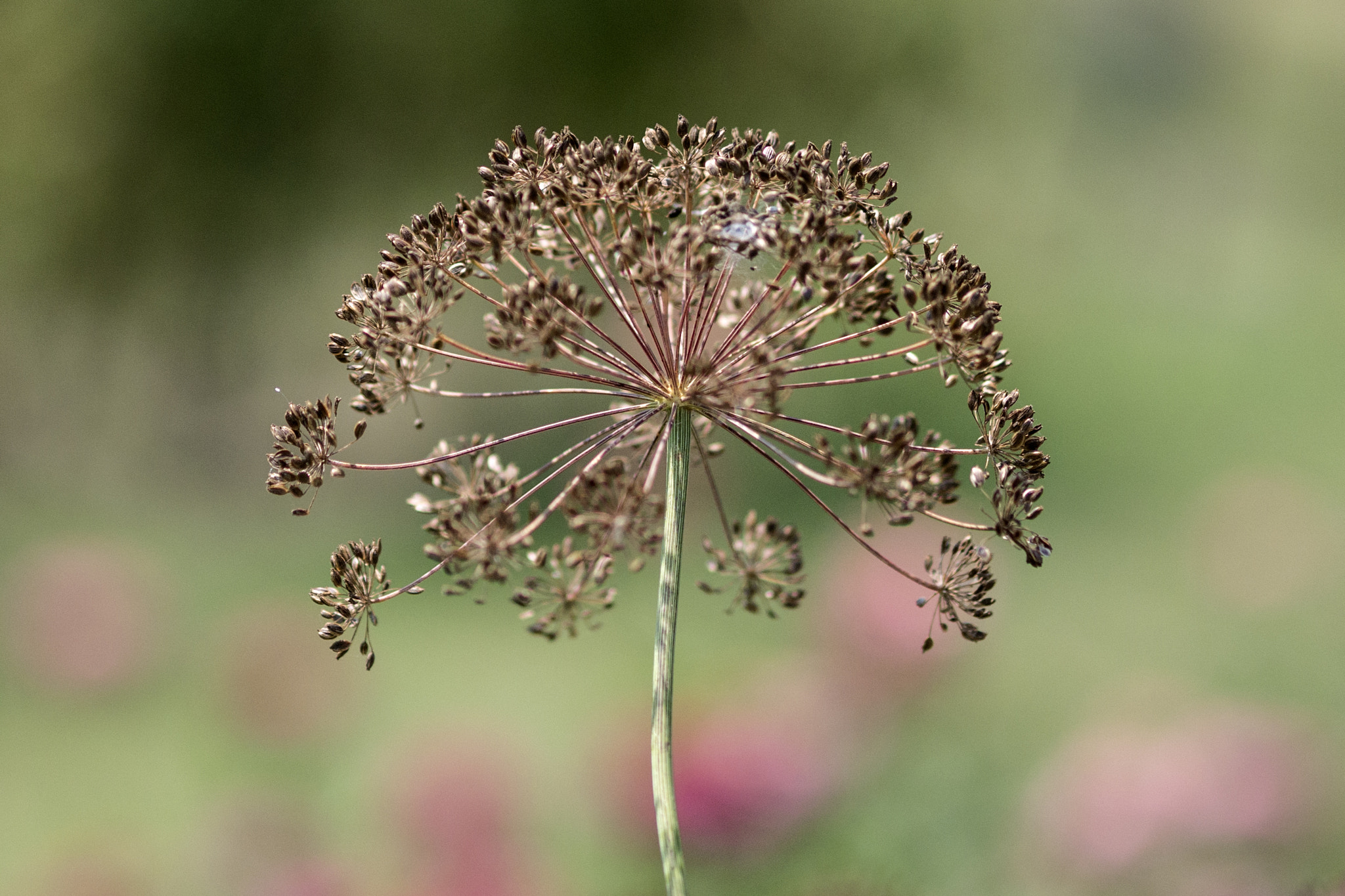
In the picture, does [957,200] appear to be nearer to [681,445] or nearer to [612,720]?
[612,720]

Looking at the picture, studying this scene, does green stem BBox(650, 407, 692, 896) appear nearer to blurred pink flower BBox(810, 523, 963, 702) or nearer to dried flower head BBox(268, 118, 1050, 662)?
dried flower head BBox(268, 118, 1050, 662)

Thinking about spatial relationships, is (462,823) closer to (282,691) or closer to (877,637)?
(282,691)

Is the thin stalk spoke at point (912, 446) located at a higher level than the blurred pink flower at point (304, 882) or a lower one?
lower

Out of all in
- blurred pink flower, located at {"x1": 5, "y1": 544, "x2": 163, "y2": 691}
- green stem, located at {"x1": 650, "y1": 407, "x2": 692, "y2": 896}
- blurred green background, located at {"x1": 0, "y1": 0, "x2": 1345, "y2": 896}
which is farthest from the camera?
blurred pink flower, located at {"x1": 5, "y1": 544, "x2": 163, "y2": 691}

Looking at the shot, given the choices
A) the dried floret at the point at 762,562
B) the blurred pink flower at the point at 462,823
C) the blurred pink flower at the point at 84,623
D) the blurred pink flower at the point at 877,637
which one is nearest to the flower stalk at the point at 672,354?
the dried floret at the point at 762,562

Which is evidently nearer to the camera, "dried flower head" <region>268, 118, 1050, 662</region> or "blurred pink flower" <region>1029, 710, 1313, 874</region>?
"dried flower head" <region>268, 118, 1050, 662</region>

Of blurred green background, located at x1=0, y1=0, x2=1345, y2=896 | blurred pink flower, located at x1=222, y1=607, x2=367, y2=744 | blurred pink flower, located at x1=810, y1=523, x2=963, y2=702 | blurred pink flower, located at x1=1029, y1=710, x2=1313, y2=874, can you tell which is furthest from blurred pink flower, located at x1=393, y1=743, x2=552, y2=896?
blurred pink flower, located at x1=1029, y1=710, x2=1313, y2=874

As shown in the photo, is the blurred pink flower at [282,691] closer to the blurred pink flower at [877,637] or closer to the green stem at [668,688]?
the blurred pink flower at [877,637]

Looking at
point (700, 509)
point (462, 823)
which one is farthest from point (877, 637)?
point (700, 509)
